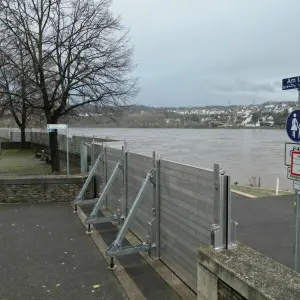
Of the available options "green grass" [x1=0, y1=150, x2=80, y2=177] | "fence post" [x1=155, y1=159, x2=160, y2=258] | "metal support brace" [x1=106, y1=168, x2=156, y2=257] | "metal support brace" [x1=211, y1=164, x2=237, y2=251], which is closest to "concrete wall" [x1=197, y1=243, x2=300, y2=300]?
"metal support brace" [x1=211, y1=164, x2=237, y2=251]

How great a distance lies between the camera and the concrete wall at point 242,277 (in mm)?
2951

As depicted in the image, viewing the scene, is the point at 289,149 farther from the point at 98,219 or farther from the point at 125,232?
the point at 98,219

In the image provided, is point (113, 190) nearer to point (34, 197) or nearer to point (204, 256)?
point (34, 197)

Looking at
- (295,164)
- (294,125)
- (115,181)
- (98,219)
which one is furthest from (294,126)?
(115,181)

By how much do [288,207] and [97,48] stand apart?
480 inches

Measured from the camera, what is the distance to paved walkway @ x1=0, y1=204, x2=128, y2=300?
4.98m

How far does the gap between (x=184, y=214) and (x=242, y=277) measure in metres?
1.88

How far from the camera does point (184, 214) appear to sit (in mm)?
5008

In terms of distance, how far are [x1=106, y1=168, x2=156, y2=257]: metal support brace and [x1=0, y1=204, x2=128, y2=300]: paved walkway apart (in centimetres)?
32

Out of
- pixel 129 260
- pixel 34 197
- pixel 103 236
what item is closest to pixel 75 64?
pixel 34 197

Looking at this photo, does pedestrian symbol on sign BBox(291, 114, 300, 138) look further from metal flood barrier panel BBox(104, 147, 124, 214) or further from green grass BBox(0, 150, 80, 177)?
green grass BBox(0, 150, 80, 177)

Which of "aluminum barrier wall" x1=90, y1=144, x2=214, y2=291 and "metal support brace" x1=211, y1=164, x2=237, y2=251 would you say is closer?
"metal support brace" x1=211, y1=164, x2=237, y2=251

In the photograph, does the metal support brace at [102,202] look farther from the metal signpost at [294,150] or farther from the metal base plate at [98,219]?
the metal signpost at [294,150]

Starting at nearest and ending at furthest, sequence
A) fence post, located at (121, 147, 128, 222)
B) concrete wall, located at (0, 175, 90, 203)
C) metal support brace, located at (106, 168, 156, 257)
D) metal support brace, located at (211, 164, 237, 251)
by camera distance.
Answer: metal support brace, located at (211, 164, 237, 251) → metal support brace, located at (106, 168, 156, 257) → fence post, located at (121, 147, 128, 222) → concrete wall, located at (0, 175, 90, 203)
